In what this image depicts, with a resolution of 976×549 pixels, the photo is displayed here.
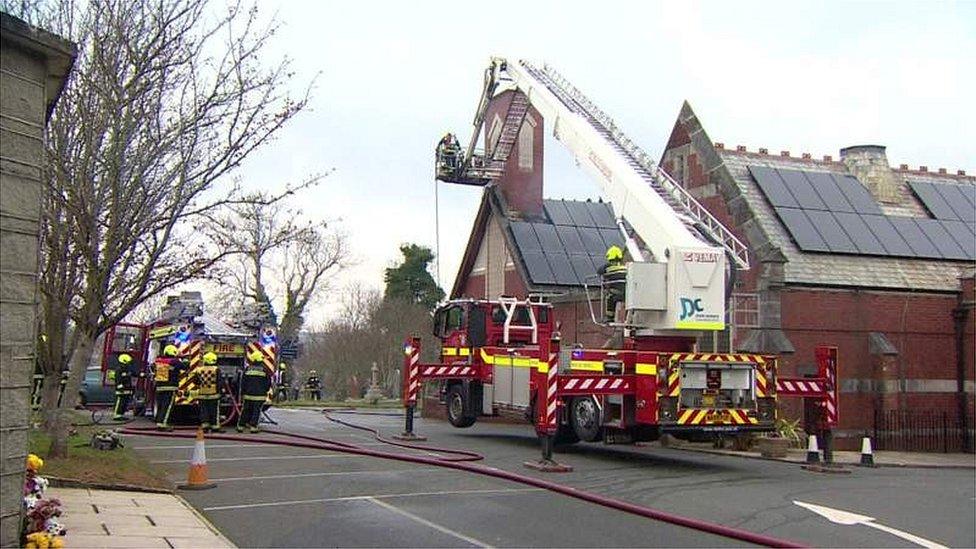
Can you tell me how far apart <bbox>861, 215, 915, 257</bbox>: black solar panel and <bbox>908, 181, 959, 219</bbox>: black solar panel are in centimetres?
223

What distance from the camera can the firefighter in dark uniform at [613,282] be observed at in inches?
607

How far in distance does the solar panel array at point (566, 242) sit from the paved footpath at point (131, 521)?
68.6 feet

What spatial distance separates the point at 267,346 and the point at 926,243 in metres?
16.8

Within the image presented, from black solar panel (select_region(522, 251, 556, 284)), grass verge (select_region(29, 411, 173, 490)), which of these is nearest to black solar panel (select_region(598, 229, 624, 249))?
black solar panel (select_region(522, 251, 556, 284))

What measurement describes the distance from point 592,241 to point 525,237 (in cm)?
288

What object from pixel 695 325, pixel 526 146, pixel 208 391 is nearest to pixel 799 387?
pixel 695 325

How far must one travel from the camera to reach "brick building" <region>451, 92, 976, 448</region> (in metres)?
20.8

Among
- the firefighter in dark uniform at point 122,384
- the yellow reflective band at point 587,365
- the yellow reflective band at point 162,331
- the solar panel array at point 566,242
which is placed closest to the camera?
the yellow reflective band at point 587,365

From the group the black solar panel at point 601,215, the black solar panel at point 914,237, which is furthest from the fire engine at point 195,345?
the black solar panel at point 601,215

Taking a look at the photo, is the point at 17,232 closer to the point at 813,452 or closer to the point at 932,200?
Answer: the point at 813,452

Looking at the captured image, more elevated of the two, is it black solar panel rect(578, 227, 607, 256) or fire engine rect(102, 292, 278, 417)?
black solar panel rect(578, 227, 607, 256)

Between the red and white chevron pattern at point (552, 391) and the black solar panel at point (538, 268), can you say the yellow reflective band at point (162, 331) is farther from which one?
the black solar panel at point (538, 268)

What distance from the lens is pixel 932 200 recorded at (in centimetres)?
2598

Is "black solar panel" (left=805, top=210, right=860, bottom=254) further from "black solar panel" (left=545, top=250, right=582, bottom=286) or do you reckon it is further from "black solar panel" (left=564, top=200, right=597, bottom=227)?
"black solar panel" (left=564, top=200, right=597, bottom=227)
